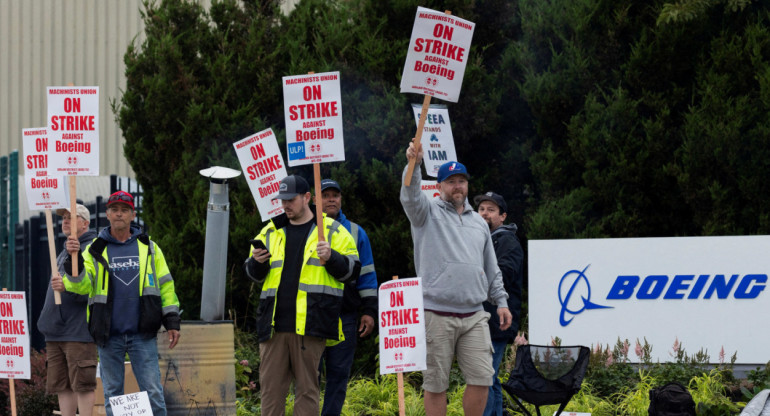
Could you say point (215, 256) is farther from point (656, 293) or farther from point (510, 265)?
point (656, 293)

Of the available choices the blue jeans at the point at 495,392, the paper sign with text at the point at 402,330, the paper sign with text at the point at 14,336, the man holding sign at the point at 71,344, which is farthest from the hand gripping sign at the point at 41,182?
the blue jeans at the point at 495,392

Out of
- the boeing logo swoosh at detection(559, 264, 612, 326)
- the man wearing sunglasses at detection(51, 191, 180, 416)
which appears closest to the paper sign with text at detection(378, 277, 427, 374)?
the man wearing sunglasses at detection(51, 191, 180, 416)

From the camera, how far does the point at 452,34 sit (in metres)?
7.20

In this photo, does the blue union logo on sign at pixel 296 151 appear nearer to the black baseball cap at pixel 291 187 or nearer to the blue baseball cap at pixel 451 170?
the black baseball cap at pixel 291 187

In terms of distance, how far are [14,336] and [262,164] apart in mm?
2268

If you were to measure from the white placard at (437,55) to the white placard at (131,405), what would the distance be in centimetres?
261

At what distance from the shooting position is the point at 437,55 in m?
7.21

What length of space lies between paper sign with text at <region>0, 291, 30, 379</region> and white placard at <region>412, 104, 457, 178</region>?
3677 millimetres

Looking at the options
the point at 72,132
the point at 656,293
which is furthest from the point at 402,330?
the point at 656,293

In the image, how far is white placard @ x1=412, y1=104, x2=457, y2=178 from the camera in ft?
32.5

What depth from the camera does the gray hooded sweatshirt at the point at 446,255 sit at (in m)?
6.95

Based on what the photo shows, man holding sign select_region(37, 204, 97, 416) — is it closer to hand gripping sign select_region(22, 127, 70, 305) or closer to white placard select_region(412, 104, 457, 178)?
hand gripping sign select_region(22, 127, 70, 305)

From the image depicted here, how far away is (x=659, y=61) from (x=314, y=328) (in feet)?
20.5

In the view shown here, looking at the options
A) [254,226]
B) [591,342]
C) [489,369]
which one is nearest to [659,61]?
[591,342]
